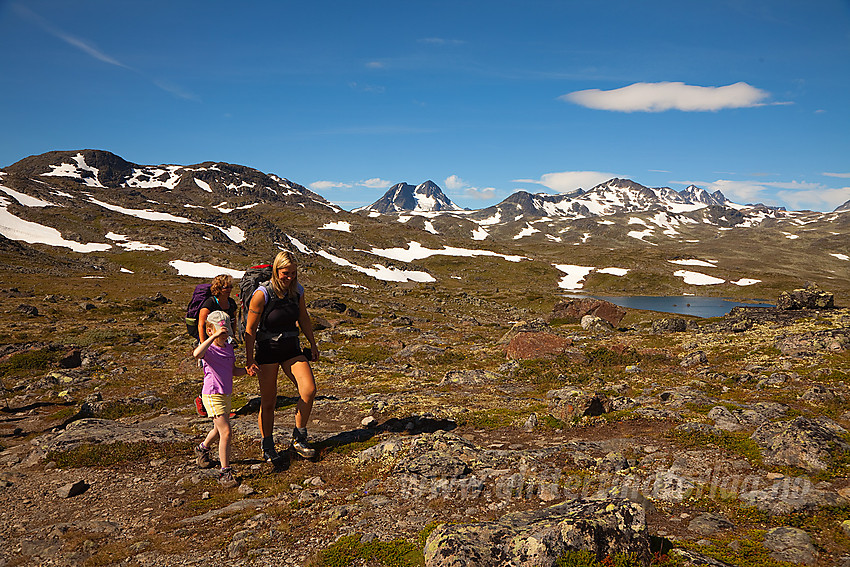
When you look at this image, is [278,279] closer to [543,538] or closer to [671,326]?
[543,538]

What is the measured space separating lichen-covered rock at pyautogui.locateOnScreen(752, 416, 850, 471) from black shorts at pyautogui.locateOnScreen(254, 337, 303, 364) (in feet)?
37.0

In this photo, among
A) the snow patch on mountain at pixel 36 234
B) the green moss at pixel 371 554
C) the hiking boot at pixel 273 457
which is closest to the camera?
the green moss at pixel 371 554

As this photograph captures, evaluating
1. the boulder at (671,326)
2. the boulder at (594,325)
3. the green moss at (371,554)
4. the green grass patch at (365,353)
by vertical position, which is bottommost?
the green grass patch at (365,353)

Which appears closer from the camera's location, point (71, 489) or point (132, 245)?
point (71, 489)

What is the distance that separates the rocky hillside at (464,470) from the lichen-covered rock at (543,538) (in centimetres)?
3

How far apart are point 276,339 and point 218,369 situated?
1.57 meters

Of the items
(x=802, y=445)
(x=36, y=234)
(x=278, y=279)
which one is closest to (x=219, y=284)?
(x=278, y=279)

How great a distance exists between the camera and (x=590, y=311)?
58.2 metres

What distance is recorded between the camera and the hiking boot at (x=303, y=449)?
11086 mm

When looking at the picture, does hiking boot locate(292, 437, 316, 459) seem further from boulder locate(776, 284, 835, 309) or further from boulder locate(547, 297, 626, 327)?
boulder locate(776, 284, 835, 309)

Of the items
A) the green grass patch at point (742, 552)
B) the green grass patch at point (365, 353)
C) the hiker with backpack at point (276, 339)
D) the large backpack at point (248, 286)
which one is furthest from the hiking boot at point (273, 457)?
the green grass patch at point (365, 353)

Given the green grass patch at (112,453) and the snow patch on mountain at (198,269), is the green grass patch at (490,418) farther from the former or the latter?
the snow patch on mountain at (198,269)

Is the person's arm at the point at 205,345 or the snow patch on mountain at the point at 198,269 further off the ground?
the person's arm at the point at 205,345

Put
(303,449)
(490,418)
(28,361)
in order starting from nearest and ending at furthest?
(303,449)
(490,418)
(28,361)
